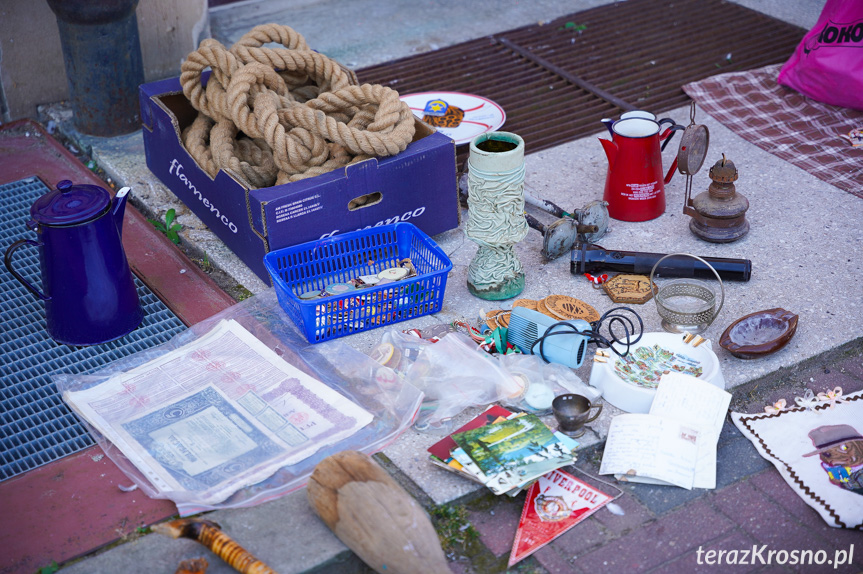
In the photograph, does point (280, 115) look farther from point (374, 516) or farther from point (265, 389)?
point (374, 516)

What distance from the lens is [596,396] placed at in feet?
8.57

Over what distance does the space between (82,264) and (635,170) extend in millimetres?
2040

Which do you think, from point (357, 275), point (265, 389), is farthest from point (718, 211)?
point (265, 389)

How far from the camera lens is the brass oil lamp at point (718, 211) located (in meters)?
3.21

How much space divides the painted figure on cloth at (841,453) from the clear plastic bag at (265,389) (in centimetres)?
116

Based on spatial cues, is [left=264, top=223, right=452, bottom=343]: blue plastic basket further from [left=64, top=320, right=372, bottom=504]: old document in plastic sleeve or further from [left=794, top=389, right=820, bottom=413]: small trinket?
[left=794, top=389, right=820, bottom=413]: small trinket

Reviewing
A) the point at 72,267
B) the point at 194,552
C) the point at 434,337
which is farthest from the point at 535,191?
the point at 194,552

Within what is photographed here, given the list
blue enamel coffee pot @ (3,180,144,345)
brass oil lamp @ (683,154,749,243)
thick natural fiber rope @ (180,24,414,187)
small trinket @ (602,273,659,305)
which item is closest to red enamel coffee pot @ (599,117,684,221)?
brass oil lamp @ (683,154,749,243)

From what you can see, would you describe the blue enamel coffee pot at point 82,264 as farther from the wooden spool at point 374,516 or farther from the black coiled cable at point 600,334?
the black coiled cable at point 600,334

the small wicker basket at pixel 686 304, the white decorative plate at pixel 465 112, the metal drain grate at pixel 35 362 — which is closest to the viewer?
the metal drain grate at pixel 35 362

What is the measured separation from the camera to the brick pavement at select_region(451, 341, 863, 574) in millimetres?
2189

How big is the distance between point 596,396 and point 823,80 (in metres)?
2.47

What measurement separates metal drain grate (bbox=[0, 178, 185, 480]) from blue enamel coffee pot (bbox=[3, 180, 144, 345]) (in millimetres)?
62

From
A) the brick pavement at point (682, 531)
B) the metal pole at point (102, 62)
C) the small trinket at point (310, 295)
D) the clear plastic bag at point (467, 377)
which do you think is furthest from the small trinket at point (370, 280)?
the metal pole at point (102, 62)
